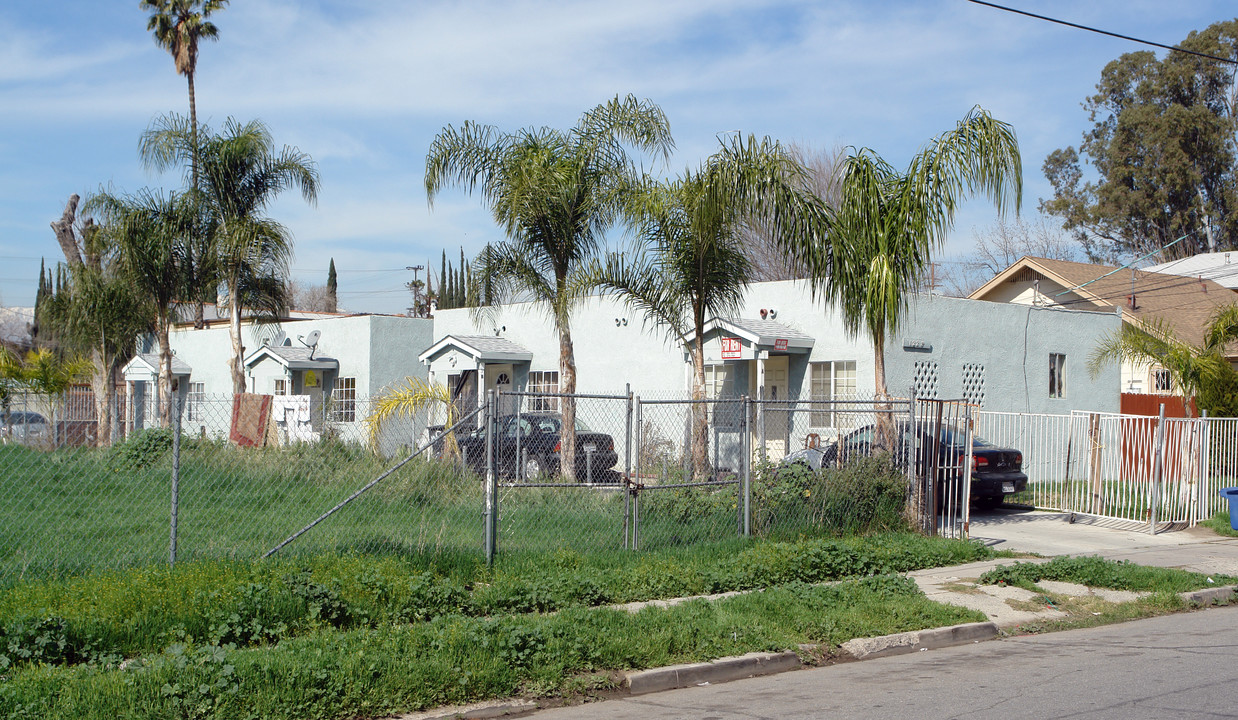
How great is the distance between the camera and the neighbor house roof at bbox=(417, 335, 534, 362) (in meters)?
24.4

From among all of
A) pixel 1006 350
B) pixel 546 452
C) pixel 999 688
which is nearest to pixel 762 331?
pixel 1006 350

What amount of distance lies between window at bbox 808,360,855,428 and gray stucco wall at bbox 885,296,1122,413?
0.77 meters

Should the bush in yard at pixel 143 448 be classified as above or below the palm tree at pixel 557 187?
below

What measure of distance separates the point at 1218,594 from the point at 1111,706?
5236 millimetres

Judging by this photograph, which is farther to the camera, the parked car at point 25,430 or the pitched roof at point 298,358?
the pitched roof at point 298,358

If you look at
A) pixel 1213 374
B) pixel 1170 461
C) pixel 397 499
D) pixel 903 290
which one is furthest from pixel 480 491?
pixel 1213 374

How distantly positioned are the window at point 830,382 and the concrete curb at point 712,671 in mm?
12212

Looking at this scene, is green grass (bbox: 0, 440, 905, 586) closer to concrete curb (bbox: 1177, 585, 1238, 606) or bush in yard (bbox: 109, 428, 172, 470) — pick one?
bush in yard (bbox: 109, 428, 172, 470)

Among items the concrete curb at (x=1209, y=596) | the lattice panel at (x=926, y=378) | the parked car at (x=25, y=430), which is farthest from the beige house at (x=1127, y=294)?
the parked car at (x=25, y=430)

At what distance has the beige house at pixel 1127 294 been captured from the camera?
2912cm

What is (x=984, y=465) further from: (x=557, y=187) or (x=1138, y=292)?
(x=1138, y=292)

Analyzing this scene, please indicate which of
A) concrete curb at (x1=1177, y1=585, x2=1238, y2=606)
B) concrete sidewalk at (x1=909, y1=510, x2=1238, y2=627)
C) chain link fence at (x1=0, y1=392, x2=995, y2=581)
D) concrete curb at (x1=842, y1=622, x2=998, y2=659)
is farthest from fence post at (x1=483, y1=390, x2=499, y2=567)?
concrete curb at (x1=1177, y1=585, x2=1238, y2=606)

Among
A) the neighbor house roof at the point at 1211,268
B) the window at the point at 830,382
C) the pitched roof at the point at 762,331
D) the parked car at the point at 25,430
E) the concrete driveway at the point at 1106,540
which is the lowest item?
the concrete driveway at the point at 1106,540

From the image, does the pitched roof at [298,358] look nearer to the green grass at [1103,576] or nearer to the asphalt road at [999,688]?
the green grass at [1103,576]
